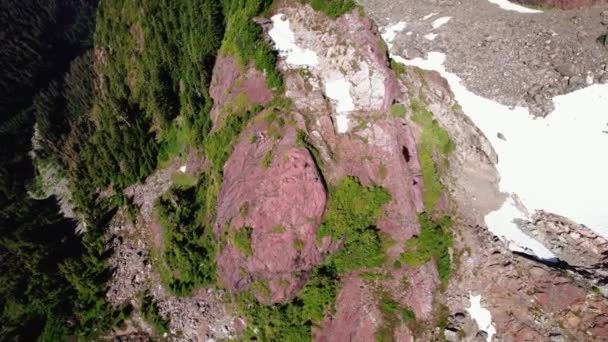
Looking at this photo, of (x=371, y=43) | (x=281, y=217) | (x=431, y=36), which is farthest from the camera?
(x=431, y=36)

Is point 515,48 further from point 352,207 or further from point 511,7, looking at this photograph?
point 352,207

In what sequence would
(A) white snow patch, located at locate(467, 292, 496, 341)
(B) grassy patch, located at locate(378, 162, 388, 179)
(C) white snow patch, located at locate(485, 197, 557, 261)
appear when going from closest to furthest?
(A) white snow patch, located at locate(467, 292, 496, 341) → (C) white snow patch, located at locate(485, 197, 557, 261) → (B) grassy patch, located at locate(378, 162, 388, 179)

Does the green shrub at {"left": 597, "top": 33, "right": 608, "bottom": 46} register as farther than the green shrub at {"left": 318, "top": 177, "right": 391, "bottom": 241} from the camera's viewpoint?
Yes

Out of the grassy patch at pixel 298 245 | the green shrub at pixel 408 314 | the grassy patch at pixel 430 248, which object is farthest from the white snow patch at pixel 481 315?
the grassy patch at pixel 298 245

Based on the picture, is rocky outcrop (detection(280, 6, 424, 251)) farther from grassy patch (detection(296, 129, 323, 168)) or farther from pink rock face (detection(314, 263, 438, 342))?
pink rock face (detection(314, 263, 438, 342))

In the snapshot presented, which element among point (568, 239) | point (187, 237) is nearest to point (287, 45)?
point (187, 237)

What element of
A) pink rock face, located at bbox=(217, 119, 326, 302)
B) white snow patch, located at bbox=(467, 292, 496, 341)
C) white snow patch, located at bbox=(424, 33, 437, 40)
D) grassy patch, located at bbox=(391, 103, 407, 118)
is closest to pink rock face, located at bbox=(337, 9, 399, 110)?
grassy patch, located at bbox=(391, 103, 407, 118)
